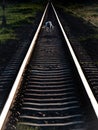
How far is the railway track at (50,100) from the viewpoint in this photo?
5.77 meters

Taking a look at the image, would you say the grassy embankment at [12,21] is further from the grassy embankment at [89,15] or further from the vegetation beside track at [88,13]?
the vegetation beside track at [88,13]

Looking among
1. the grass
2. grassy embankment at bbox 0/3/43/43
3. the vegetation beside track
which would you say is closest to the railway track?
grassy embankment at bbox 0/3/43/43

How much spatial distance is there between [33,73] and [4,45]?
5355 mm

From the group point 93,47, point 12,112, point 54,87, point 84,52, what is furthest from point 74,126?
point 93,47

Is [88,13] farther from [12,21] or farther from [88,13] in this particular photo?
[12,21]

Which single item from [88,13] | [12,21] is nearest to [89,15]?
[88,13]

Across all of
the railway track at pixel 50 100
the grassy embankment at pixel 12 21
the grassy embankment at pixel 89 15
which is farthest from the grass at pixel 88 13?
the railway track at pixel 50 100

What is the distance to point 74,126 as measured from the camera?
5.69m

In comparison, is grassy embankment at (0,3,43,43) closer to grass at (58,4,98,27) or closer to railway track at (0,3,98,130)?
grass at (58,4,98,27)

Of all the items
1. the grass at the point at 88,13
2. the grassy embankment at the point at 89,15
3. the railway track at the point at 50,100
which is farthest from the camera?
the grass at the point at 88,13

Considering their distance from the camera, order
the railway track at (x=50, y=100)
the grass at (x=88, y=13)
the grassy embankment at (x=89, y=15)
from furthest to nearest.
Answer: the grass at (x=88, y=13) < the grassy embankment at (x=89, y=15) < the railway track at (x=50, y=100)

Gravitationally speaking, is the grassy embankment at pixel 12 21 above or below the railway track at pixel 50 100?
below

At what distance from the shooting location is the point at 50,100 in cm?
702

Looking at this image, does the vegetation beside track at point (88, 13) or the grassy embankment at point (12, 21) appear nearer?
the grassy embankment at point (12, 21)
